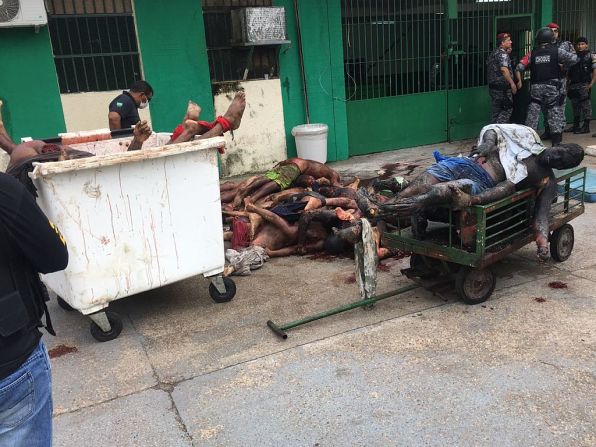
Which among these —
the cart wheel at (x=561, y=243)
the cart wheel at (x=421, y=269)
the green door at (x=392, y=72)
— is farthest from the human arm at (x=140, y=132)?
the green door at (x=392, y=72)

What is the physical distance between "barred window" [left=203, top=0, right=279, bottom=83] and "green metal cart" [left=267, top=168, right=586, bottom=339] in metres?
5.07

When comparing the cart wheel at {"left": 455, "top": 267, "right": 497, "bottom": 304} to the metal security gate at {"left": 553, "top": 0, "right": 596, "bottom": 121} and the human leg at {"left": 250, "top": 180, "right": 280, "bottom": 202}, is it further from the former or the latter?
the metal security gate at {"left": 553, "top": 0, "right": 596, "bottom": 121}

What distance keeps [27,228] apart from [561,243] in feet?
13.7

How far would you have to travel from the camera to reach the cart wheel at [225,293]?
167 inches

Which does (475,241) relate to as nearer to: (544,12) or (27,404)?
(27,404)

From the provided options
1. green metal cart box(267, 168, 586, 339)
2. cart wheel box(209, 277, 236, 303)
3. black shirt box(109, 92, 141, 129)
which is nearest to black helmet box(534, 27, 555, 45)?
green metal cart box(267, 168, 586, 339)

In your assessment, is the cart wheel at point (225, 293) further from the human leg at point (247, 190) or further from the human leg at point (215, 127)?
the human leg at point (247, 190)

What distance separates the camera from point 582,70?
34.7 ft

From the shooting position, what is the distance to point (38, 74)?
23.2 ft

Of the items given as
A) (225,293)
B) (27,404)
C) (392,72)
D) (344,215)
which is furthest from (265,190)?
(392,72)

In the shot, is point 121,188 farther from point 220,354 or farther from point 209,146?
point 220,354

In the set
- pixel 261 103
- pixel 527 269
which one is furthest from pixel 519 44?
pixel 527 269

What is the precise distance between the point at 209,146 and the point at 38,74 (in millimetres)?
4416

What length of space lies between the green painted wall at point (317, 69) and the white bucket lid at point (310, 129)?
0.96 ft
